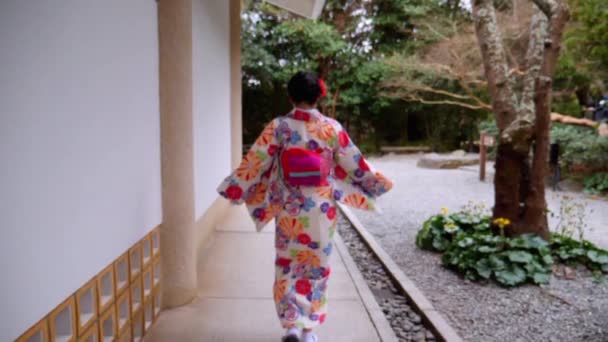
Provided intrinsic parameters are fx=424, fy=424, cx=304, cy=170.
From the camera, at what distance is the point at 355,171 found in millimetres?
2285

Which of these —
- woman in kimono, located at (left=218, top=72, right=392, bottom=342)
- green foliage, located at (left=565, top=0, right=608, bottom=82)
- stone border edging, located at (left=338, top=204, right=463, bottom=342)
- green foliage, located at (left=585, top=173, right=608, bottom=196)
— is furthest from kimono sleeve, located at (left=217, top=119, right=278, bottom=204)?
green foliage, located at (left=585, top=173, right=608, bottom=196)

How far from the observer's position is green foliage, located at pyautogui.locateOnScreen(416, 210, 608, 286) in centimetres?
338

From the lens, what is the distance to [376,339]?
2348 millimetres

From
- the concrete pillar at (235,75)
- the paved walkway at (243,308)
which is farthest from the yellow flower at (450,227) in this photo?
the concrete pillar at (235,75)

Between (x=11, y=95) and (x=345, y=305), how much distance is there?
2255 millimetres

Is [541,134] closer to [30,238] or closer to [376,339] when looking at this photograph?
[376,339]

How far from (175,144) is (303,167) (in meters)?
0.83

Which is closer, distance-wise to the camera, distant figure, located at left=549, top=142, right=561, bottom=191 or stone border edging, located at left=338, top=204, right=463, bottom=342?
stone border edging, located at left=338, top=204, right=463, bottom=342

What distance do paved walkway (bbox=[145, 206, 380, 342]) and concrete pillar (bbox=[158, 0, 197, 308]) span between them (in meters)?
0.25

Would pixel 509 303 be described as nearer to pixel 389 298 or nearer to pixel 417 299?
pixel 417 299

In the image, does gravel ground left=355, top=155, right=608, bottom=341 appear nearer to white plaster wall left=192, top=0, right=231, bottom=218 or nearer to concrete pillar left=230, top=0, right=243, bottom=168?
white plaster wall left=192, top=0, right=231, bottom=218

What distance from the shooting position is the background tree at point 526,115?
3676mm

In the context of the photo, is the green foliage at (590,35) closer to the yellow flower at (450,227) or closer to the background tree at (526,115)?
the background tree at (526,115)

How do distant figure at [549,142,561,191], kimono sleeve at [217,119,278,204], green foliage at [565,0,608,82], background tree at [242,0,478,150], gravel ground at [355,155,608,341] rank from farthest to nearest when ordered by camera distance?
background tree at [242,0,478,150] < distant figure at [549,142,561,191] < green foliage at [565,0,608,82] < gravel ground at [355,155,608,341] < kimono sleeve at [217,119,278,204]
